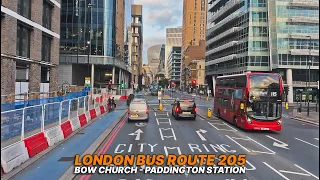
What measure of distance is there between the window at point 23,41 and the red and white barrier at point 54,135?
15.9 m

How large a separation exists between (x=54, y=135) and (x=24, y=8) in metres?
18.7

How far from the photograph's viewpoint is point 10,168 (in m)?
9.21

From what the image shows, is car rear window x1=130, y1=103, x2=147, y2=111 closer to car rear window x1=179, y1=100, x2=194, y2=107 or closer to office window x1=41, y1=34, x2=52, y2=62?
car rear window x1=179, y1=100, x2=194, y2=107

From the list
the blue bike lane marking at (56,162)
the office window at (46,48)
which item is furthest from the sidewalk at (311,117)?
the office window at (46,48)

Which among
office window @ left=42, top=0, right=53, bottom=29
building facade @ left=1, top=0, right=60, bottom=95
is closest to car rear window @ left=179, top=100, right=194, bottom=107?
building facade @ left=1, top=0, right=60, bottom=95

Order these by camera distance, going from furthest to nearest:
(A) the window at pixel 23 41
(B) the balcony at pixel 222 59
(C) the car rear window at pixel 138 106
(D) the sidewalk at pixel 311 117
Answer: (B) the balcony at pixel 222 59
(A) the window at pixel 23 41
(C) the car rear window at pixel 138 106
(D) the sidewalk at pixel 311 117

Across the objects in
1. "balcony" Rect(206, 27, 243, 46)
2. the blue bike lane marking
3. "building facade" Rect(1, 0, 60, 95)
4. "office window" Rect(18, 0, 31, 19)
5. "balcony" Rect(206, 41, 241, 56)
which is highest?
"balcony" Rect(206, 27, 243, 46)

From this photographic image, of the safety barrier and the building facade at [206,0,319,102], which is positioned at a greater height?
the building facade at [206,0,319,102]

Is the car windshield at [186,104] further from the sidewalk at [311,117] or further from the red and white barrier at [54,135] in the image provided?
the red and white barrier at [54,135]

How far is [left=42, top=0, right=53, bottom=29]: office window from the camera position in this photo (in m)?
32.9

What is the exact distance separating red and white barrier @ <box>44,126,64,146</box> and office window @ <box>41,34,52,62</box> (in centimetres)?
2100

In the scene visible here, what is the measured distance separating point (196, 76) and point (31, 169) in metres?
125

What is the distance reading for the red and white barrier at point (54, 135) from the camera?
1314cm

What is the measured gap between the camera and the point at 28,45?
2934cm
